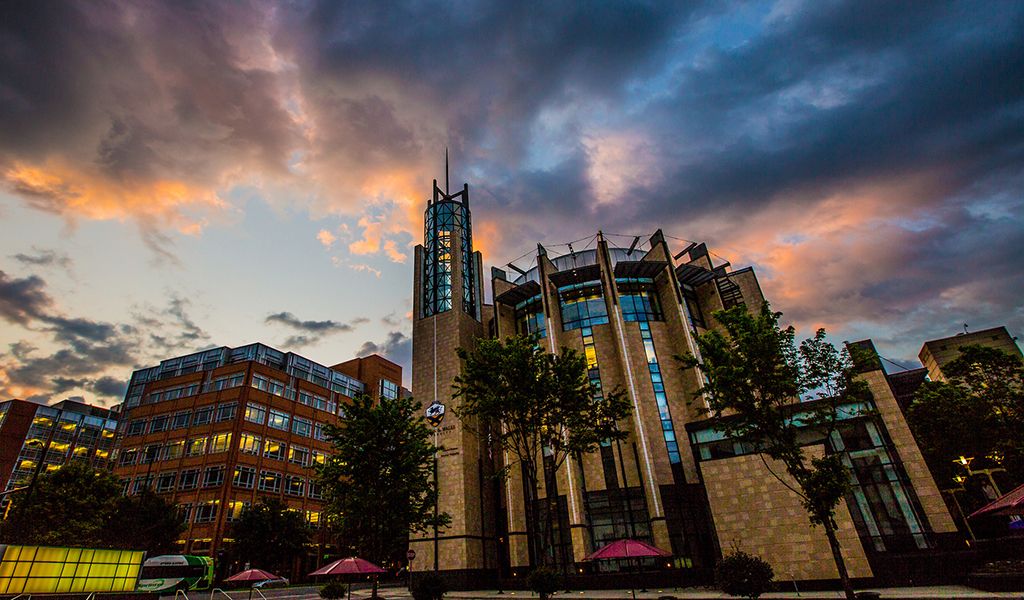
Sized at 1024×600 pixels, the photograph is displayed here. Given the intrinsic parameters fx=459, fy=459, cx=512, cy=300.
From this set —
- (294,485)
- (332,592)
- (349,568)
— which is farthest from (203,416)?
(349,568)

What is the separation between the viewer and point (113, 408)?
118188mm

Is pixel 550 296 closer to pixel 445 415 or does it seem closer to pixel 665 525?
pixel 445 415

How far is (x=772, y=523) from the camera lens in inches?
1097

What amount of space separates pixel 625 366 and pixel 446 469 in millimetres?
19389

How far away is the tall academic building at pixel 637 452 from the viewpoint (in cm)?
2820

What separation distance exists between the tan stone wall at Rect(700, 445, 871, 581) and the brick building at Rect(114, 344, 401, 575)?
47340 mm

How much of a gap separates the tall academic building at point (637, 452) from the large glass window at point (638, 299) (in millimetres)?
145

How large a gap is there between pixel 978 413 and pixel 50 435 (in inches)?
5886

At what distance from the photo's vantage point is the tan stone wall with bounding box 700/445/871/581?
25656 mm

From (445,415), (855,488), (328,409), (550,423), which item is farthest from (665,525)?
(328,409)

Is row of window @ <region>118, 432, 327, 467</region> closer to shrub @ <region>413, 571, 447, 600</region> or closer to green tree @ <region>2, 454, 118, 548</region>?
green tree @ <region>2, 454, 118, 548</region>

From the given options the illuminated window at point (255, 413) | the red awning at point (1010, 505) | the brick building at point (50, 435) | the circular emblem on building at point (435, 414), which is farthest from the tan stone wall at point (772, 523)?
the brick building at point (50, 435)

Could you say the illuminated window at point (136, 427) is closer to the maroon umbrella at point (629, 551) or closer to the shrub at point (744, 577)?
the maroon umbrella at point (629, 551)

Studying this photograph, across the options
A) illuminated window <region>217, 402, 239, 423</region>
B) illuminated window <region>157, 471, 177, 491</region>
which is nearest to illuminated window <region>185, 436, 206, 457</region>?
illuminated window <region>157, 471, 177, 491</region>
